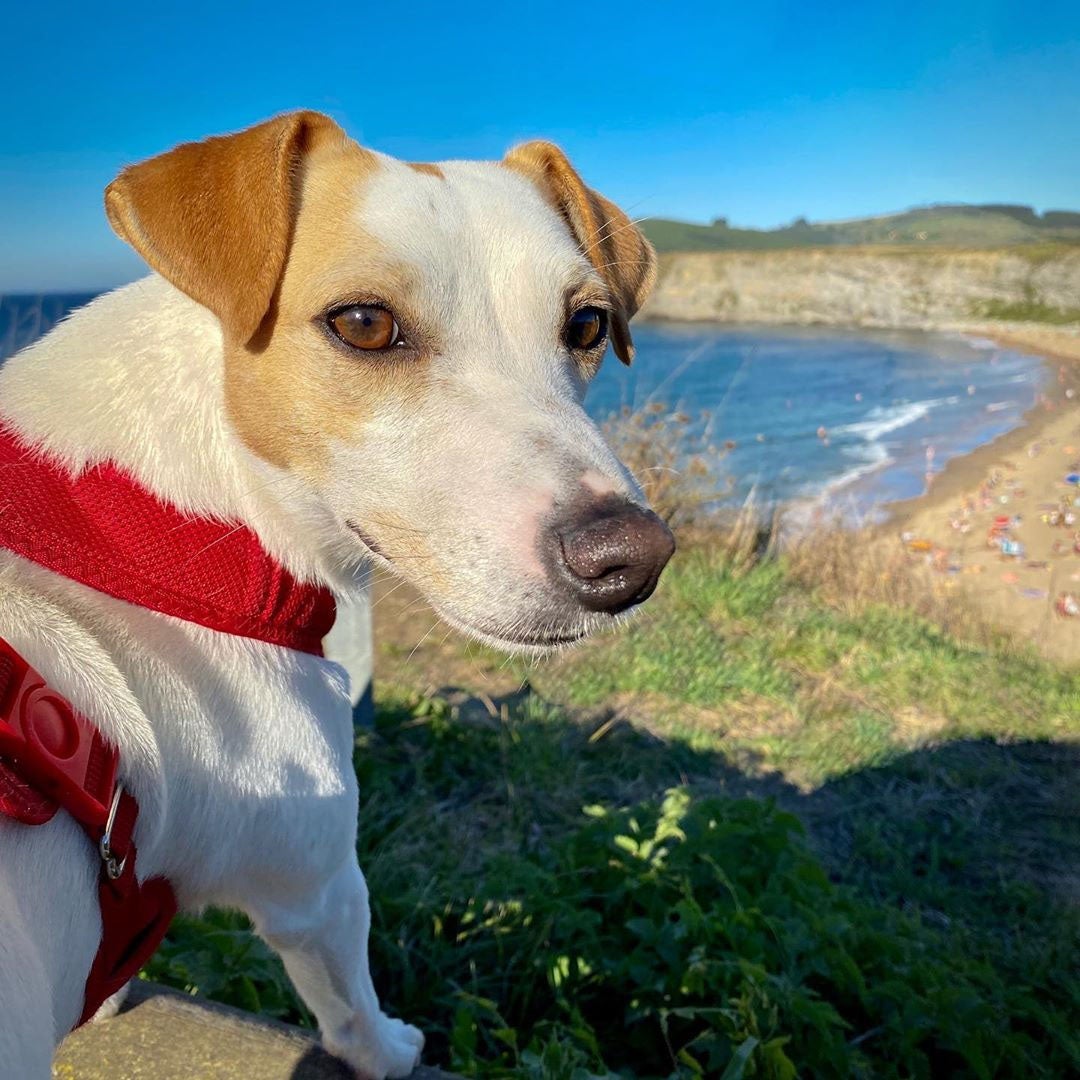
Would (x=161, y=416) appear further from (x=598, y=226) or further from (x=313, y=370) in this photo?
(x=598, y=226)

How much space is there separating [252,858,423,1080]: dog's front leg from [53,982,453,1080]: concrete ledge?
0.18 ft

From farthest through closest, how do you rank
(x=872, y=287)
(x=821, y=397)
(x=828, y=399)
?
1. (x=872, y=287)
2. (x=821, y=397)
3. (x=828, y=399)

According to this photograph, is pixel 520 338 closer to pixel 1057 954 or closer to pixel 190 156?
pixel 190 156

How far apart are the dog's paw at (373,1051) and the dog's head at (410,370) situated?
1.06 m

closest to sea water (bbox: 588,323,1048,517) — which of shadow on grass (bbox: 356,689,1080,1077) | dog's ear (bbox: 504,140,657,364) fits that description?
shadow on grass (bbox: 356,689,1080,1077)

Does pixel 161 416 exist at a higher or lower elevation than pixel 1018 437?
higher

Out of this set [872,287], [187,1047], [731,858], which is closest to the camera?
[187,1047]

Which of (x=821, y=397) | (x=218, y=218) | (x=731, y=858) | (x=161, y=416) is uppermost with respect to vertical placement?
(x=218, y=218)

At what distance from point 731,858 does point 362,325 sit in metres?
2.12

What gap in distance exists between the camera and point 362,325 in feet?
5.73

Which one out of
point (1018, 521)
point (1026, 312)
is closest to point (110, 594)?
point (1018, 521)

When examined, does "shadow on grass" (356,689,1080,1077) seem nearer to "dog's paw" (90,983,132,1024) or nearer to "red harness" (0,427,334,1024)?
"dog's paw" (90,983,132,1024)

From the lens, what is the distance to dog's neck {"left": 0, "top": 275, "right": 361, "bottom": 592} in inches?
62.9

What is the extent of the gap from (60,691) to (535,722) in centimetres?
361
